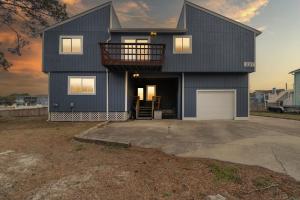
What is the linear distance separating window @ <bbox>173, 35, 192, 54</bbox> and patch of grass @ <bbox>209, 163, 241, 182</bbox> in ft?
40.6

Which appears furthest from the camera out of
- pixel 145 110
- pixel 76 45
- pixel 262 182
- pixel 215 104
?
pixel 145 110

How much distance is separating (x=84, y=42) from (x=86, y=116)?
211 inches

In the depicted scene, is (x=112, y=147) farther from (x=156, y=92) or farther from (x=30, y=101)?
(x=30, y=101)

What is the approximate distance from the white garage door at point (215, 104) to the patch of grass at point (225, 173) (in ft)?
39.1

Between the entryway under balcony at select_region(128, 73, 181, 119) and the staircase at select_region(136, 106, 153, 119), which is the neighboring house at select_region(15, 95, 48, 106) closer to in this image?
the entryway under balcony at select_region(128, 73, 181, 119)

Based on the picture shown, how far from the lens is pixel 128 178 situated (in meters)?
5.86

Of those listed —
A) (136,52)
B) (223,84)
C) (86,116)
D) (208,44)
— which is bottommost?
(86,116)

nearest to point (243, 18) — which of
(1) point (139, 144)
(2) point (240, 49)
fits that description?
(2) point (240, 49)

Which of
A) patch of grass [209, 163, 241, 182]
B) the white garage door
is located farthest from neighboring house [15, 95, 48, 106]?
patch of grass [209, 163, 241, 182]

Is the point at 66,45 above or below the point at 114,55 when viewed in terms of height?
above

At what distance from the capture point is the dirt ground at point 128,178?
516 centimetres

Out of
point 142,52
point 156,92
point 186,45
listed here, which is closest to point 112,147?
point 142,52

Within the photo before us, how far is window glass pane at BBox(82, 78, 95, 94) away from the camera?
58.6 ft

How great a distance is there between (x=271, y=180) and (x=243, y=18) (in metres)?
21.6
